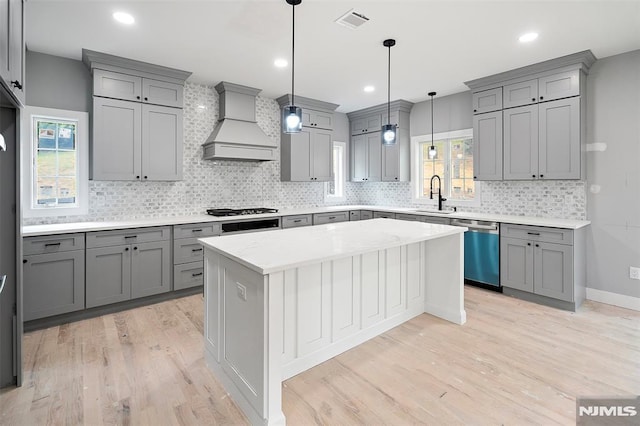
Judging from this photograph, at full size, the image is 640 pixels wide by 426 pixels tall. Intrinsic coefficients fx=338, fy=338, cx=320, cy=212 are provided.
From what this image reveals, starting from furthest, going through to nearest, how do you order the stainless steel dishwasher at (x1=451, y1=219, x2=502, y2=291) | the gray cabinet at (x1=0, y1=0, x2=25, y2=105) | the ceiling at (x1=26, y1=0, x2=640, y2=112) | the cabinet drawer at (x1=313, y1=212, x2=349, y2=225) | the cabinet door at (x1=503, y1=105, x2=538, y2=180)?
the cabinet drawer at (x1=313, y1=212, x2=349, y2=225), the stainless steel dishwasher at (x1=451, y1=219, x2=502, y2=291), the cabinet door at (x1=503, y1=105, x2=538, y2=180), the ceiling at (x1=26, y1=0, x2=640, y2=112), the gray cabinet at (x1=0, y1=0, x2=25, y2=105)

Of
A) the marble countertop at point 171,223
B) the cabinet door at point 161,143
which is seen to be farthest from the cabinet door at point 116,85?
the marble countertop at point 171,223

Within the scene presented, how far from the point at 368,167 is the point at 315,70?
8.05ft

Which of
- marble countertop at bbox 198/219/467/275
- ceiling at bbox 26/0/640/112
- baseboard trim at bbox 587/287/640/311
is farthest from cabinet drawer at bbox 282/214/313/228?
baseboard trim at bbox 587/287/640/311

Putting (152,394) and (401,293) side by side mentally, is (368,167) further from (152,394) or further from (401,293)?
(152,394)

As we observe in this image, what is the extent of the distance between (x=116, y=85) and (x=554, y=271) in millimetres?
5192

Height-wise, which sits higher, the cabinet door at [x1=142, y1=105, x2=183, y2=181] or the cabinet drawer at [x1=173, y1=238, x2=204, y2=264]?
the cabinet door at [x1=142, y1=105, x2=183, y2=181]

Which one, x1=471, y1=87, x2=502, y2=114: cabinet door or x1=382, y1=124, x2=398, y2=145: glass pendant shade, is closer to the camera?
x1=382, y1=124, x2=398, y2=145: glass pendant shade

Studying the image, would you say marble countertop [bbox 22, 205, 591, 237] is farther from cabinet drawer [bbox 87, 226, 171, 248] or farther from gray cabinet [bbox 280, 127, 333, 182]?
gray cabinet [bbox 280, 127, 333, 182]

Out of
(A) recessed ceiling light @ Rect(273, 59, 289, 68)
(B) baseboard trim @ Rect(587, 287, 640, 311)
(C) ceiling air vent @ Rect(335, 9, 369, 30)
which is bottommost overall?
(B) baseboard trim @ Rect(587, 287, 640, 311)

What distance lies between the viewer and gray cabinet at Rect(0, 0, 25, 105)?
1769mm

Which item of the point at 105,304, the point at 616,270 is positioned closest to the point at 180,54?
the point at 105,304

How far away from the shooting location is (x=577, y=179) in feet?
12.3

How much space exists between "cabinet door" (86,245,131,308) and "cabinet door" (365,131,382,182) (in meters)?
4.06

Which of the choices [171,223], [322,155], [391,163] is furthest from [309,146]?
[171,223]
